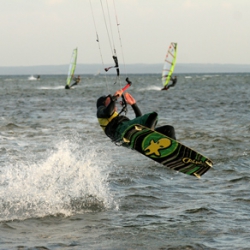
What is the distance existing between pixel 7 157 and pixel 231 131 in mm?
8702

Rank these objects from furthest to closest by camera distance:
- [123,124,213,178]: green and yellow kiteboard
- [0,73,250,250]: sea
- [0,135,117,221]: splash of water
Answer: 1. [123,124,213,178]: green and yellow kiteboard
2. [0,135,117,221]: splash of water
3. [0,73,250,250]: sea

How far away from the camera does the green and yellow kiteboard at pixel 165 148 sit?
9578mm

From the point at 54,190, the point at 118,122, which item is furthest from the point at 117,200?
the point at 118,122

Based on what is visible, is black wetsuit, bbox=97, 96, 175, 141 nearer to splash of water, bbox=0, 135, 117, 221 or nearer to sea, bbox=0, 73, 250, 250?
sea, bbox=0, 73, 250, 250

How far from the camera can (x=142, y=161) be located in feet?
45.5

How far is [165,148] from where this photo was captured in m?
9.70

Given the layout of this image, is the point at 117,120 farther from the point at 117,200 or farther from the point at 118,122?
the point at 117,200

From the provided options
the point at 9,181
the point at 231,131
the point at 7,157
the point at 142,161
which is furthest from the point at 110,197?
the point at 231,131

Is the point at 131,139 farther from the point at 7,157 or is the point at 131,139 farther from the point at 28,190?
the point at 7,157

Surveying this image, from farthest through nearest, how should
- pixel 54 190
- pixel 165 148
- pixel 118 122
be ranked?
pixel 54 190, pixel 118 122, pixel 165 148

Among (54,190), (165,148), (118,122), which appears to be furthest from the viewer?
(54,190)

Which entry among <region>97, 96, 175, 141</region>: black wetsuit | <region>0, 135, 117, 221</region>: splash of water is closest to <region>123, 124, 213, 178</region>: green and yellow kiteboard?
<region>97, 96, 175, 141</region>: black wetsuit

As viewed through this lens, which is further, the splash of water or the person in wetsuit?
the person in wetsuit

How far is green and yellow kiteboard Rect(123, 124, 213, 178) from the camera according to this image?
9578 millimetres
